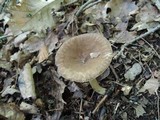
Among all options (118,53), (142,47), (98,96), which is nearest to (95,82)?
(98,96)

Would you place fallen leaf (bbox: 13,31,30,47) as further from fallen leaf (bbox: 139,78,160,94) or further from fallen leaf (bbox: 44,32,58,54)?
fallen leaf (bbox: 139,78,160,94)

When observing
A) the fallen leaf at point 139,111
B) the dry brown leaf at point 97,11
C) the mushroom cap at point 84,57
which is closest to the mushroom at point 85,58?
the mushroom cap at point 84,57

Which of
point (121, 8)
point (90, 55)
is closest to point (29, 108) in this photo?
point (90, 55)

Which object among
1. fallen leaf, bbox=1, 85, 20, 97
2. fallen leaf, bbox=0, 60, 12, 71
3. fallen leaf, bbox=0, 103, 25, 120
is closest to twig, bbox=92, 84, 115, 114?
fallen leaf, bbox=0, 103, 25, 120

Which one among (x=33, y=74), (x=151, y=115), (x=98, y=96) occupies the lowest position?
(x=151, y=115)

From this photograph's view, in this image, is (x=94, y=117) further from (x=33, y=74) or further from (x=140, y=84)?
(x=33, y=74)

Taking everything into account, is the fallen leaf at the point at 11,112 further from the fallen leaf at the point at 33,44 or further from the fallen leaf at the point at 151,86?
the fallen leaf at the point at 151,86
